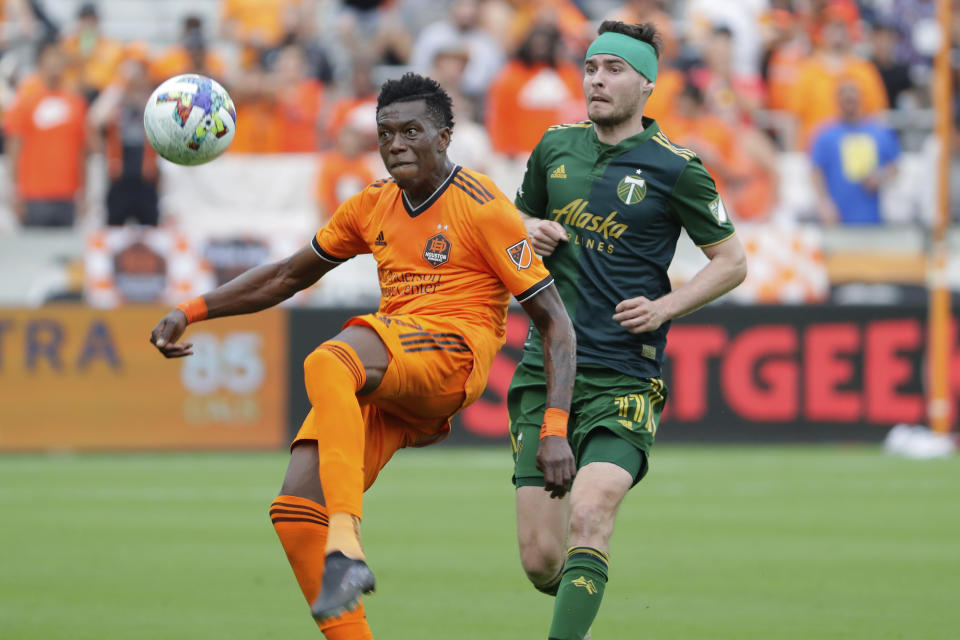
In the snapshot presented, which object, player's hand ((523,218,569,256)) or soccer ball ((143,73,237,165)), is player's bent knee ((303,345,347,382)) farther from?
soccer ball ((143,73,237,165))

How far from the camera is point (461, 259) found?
6227 mm

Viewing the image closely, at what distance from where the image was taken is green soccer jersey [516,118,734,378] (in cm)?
659

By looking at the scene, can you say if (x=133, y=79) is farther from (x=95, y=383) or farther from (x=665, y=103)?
(x=665, y=103)

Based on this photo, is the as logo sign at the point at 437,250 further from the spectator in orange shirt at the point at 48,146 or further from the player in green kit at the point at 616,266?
the spectator in orange shirt at the point at 48,146

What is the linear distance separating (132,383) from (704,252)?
10190 millimetres

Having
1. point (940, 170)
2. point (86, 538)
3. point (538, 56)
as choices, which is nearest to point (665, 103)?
point (538, 56)

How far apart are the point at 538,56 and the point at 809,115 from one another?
3743mm

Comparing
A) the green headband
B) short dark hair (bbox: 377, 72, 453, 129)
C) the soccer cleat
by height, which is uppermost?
the green headband

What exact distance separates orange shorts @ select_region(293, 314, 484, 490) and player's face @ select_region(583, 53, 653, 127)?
4.04 ft

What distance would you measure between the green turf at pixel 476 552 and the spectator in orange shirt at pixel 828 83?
505 centimetres

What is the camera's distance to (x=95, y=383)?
15719 mm

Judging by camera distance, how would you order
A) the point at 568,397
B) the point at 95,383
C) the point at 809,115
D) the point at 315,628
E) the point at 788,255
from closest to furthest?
the point at 568,397 < the point at 315,628 < the point at 95,383 < the point at 788,255 < the point at 809,115

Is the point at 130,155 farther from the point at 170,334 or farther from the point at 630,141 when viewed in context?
the point at 630,141

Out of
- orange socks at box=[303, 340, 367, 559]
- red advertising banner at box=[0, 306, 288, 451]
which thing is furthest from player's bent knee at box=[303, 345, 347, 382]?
red advertising banner at box=[0, 306, 288, 451]
